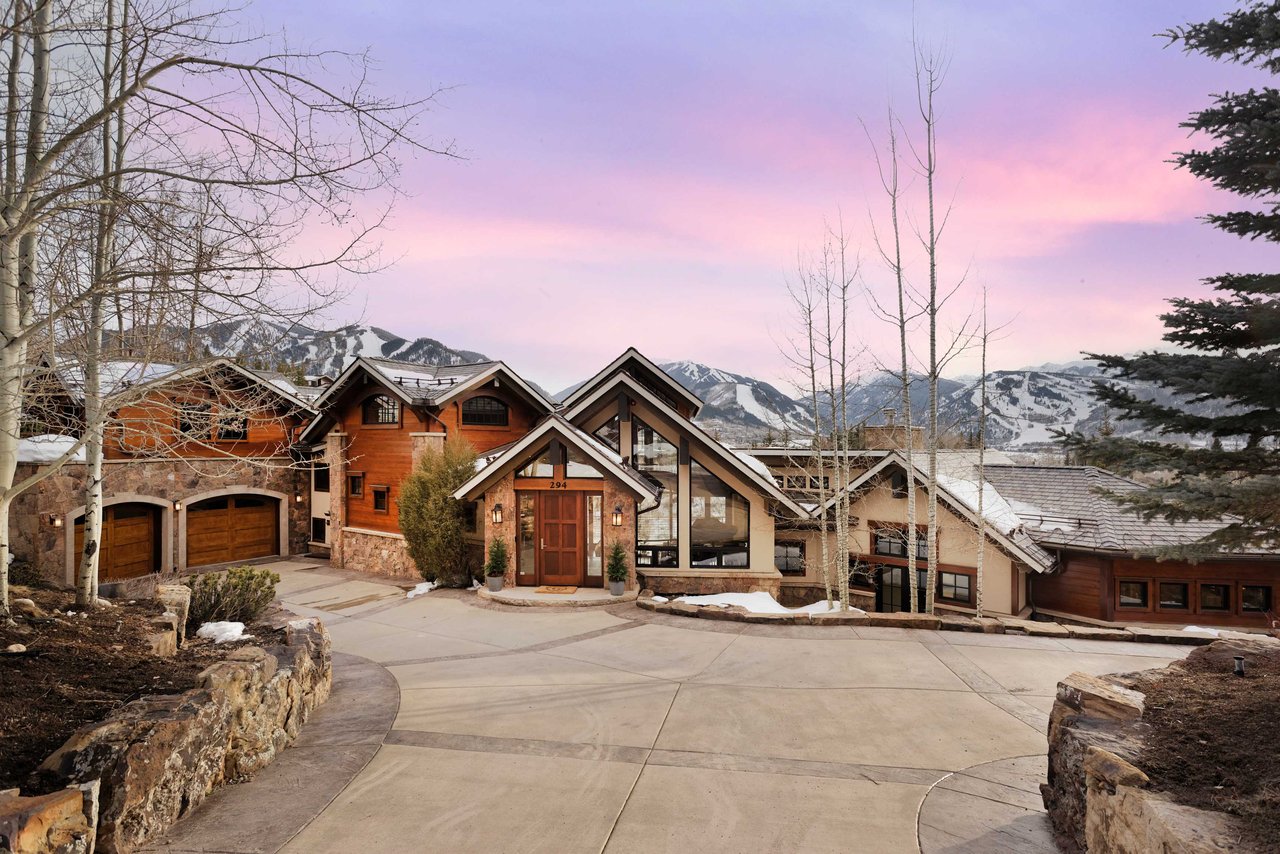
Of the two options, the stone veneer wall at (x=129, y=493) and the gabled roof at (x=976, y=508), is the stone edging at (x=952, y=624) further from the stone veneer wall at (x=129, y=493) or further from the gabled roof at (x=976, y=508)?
the stone veneer wall at (x=129, y=493)

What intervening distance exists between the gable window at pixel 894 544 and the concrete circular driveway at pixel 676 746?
6817 mm

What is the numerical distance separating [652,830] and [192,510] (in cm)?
1781

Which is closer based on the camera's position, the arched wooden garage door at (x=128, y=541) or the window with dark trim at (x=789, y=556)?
the arched wooden garage door at (x=128, y=541)

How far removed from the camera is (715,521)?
1402 centimetres

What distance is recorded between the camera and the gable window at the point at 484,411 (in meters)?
16.9

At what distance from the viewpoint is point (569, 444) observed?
41.7ft

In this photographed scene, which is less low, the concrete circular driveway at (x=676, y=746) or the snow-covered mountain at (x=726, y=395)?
the snow-covered mountain at (x=726, y=395)

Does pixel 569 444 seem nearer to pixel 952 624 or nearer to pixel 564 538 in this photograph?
pixel 564 538

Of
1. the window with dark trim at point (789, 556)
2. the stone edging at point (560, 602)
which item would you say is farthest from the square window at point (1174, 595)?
the stone edging at point (560, 602)

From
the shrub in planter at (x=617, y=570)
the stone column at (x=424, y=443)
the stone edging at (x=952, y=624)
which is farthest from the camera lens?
the stone column at (x=424, y=443)

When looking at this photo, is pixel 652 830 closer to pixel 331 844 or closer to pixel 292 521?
pixel 331 844

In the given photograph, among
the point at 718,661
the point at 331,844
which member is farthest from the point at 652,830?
the point at 718,661

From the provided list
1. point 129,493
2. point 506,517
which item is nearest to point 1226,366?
point 506,517

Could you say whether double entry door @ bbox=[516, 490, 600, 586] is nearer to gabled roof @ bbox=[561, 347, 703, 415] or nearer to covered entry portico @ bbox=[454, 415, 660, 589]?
covered entry portico @ bbox=[454, 415, 660, 589]
